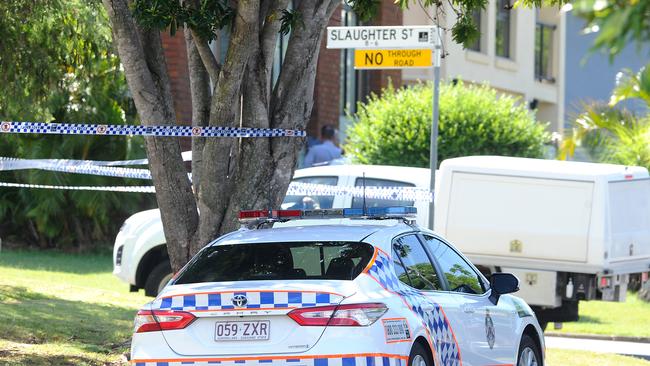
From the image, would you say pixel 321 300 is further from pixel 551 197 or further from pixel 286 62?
pixel 551 197

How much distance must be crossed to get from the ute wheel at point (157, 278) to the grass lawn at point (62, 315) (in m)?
0.27

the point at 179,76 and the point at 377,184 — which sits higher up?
the point at 179,76

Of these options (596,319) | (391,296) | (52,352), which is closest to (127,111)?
(596,319)

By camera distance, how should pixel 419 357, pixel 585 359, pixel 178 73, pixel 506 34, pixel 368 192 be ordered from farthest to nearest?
pixel 506 34 → pixel 178 73 → pixel 368 192 → pixel 585 359 → pixel 419 357

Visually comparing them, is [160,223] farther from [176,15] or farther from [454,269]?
[454,269]

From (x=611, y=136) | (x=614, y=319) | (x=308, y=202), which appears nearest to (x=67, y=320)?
(x=308, y=202)

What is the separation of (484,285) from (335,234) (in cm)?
166

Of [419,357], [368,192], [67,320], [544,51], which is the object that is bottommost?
[67,320]

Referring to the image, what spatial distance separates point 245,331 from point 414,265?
4.55 ft

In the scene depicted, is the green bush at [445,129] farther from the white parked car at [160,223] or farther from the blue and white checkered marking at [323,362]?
the blue and white checkered marking at [323,362]

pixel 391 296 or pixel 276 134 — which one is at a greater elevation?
pixel 276 134

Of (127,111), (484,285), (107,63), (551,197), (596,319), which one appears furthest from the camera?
(127,111)

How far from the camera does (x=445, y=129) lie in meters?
20.0

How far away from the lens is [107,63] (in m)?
15.0
